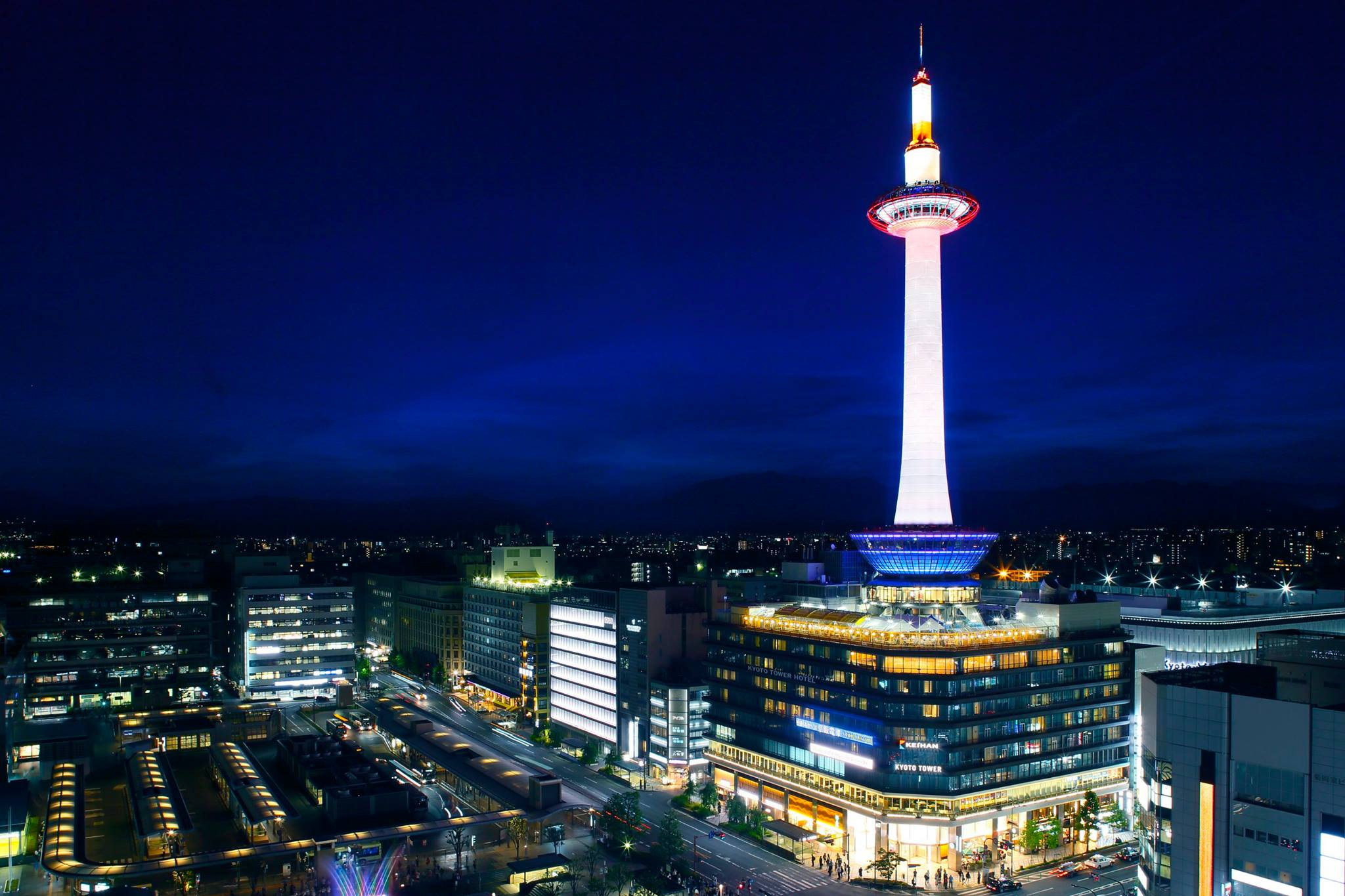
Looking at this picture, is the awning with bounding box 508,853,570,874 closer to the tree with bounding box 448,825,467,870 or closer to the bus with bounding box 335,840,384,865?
the tree with bounding box 448,825,467,870

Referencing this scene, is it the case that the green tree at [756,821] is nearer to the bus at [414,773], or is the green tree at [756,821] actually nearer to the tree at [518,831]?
the tree at [518,831]

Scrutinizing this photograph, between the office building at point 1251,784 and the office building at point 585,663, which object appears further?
the office building at point 585,663

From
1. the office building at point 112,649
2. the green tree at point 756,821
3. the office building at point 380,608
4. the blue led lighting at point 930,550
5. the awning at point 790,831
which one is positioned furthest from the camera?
the office building at point 380,608

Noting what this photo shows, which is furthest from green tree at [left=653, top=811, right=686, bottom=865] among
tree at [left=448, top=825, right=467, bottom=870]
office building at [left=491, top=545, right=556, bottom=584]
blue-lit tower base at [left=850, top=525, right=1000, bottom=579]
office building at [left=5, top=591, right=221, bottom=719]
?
office building at [left=491, top=545, right=556, bottom=584]

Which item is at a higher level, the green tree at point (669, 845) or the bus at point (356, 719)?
the green tree at point (669, 845)

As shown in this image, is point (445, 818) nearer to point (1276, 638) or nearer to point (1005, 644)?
point (1005, 644)

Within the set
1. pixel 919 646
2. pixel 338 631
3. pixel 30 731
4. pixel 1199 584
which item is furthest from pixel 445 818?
pixel 1199 584

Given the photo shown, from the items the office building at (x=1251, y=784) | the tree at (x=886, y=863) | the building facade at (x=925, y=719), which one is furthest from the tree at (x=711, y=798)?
the office building at (x=1251, y=784)
